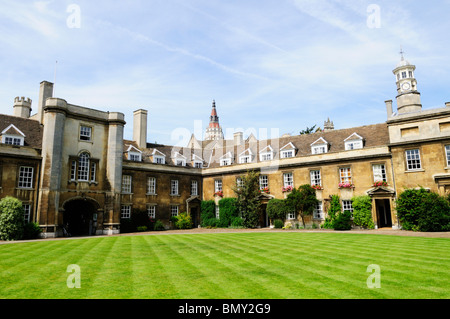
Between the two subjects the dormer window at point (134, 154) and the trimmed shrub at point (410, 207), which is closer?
the trimmed shrub at point (410, 207)

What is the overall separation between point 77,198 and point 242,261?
73.4 feet

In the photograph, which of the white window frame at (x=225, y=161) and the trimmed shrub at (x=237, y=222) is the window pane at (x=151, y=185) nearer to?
the white window frame at (x=225, y=161)

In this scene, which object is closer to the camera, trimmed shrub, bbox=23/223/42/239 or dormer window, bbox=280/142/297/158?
trimmed shrub, bbox=23/223/42/239

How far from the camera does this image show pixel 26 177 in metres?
25.9

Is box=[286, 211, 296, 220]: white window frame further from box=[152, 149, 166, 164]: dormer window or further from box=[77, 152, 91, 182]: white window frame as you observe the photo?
box=[77, 152, 91, 182]: white window frame

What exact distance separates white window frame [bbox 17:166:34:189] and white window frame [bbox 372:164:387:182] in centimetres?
3059

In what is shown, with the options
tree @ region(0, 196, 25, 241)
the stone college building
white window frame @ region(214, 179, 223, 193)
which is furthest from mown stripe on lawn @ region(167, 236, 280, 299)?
white window frame @ region(214, 179, 223, 193)

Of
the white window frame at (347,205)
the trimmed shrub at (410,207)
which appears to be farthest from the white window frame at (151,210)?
the trimmed shrub at (410,207)

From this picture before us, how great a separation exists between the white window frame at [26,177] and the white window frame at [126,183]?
8715 millimetres

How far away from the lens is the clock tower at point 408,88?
129 ft

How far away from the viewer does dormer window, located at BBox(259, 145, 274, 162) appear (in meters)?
36.0

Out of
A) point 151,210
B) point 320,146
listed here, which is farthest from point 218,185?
point 320,146

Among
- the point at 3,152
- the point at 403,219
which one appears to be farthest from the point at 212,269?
the point at 3,152

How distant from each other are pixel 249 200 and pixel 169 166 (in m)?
10.6
